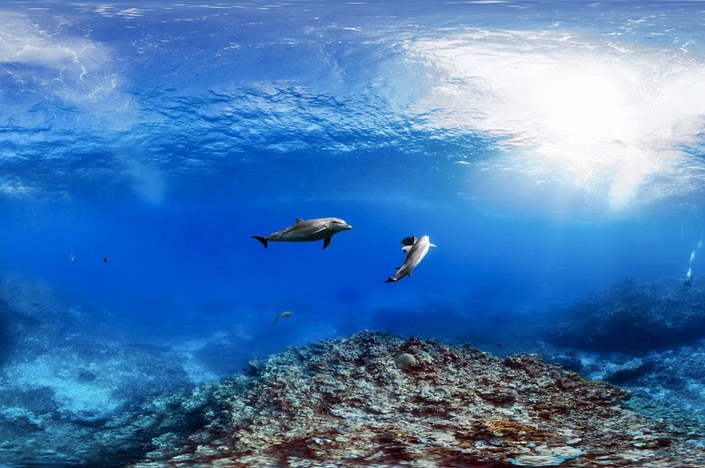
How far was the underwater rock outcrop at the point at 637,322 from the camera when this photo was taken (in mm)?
15223

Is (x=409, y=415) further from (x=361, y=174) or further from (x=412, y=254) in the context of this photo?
(x=361, y=174)

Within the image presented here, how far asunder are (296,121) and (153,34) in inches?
275

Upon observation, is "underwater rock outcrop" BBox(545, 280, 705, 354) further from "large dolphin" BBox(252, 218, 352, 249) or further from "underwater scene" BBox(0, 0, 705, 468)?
"large dolphin" BBox(252, 218, 352, 249)

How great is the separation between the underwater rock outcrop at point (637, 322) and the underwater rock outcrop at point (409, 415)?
5058mm

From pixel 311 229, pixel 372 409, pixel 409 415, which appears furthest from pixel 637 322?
pixel 311 229

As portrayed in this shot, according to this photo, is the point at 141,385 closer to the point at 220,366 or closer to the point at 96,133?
the point at 220,366

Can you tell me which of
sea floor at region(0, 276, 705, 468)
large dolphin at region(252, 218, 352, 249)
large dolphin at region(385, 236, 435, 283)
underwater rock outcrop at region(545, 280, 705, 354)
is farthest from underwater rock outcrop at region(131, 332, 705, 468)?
underwater rock outcrop at region(545, 280, 705, 354)

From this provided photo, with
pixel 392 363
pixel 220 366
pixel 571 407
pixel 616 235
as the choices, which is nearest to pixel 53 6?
pixel 220 366

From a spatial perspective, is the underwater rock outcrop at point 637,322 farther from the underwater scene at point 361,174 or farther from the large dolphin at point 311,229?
the large dolphin at point 311,229

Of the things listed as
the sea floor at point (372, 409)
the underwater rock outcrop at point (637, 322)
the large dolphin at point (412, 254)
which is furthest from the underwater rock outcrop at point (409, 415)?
the underwater rock outcrop at point (637, 322)

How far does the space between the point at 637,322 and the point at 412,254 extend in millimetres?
14210

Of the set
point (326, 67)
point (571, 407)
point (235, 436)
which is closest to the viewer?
point (235, 436)

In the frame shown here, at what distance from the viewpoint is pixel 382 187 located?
38844 millimetres

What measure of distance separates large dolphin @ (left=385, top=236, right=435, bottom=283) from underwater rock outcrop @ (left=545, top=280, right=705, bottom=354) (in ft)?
39.1
